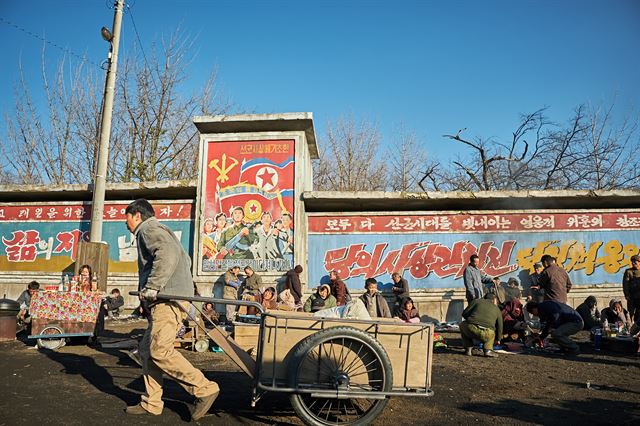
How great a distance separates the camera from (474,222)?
40.5ft

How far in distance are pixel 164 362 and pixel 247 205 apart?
847cm

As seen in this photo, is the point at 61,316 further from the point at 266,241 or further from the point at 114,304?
the point at 266,241

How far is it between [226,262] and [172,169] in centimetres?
1123

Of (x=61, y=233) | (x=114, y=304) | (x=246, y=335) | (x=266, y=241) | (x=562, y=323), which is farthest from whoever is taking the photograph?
(x=61, y=233)

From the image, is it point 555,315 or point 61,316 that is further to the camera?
point 555,315

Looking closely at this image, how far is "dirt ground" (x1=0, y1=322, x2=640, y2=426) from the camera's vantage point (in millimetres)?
4137

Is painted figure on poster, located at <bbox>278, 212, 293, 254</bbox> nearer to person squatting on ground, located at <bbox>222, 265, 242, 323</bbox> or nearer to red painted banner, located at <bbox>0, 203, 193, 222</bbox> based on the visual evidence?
person squatting on ground, located at <bbox>222, 265, 242, 323</bbox>

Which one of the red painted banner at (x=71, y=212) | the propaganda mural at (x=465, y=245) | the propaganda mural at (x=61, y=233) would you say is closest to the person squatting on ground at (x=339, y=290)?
the propaganda mural at (x=465, y=245)

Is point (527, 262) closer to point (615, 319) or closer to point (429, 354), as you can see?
point (615, 319)

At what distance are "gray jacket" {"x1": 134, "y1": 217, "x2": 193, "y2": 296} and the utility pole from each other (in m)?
8.25

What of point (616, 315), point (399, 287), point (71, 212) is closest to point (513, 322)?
point (616, 315)

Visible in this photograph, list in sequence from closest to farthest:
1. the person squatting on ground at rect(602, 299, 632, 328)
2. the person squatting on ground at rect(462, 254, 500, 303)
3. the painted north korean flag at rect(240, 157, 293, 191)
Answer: the person squatting on ground at rect(602, 299, 632, 328)
the person squatting on ground at rect(462, 254, 500, 303)
the painted north korean flag at rect(240, 157, 293, 191)

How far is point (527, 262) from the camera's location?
1201cm

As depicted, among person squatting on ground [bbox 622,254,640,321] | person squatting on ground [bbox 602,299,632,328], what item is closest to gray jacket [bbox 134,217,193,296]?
person squatting on ground [bbox 622,254,640,321]
